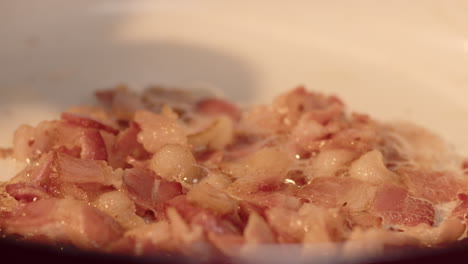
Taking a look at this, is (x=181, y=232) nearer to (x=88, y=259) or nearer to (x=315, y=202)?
(x=88, y=259)

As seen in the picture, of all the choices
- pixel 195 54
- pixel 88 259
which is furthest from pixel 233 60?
pixel 88 259

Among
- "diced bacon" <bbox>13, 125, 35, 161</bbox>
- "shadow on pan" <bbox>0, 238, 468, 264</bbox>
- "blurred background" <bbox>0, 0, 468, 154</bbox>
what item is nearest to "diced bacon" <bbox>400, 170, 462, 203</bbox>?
"blurred background" <bbox>0, 0, 468, 154</bbox>

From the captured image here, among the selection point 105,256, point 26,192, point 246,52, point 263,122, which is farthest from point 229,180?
point 246,52

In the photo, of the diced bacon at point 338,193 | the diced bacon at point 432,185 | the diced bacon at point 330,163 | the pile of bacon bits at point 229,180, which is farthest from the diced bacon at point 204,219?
the diced bacon at point 432,185

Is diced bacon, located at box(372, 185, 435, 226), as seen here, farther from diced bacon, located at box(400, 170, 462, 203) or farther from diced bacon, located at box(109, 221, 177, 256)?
diced bacon, located at box(109, 221, 177, 256)

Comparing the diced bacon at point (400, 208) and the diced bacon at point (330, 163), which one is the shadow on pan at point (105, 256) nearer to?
the diced bacon at point (400, 208)
